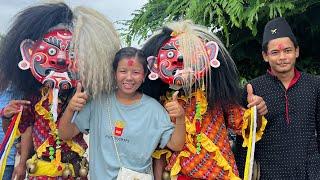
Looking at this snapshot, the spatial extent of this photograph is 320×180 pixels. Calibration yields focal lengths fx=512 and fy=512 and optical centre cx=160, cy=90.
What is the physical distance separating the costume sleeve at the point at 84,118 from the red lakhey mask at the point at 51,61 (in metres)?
0.15

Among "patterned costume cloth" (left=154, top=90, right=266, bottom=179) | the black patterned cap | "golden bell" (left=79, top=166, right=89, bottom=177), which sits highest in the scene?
the black patterned cap

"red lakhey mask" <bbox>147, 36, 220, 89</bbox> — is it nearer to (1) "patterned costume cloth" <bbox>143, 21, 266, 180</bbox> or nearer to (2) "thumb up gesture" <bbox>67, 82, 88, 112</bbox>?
(1) "patterned costume cloth" <bbox>143, 21, 266, 180</bbox>

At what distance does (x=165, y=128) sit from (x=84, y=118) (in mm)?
484

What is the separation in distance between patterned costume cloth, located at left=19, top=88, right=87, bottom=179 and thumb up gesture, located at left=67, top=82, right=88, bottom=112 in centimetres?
24

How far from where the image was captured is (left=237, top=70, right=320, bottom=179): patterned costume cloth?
124 inches

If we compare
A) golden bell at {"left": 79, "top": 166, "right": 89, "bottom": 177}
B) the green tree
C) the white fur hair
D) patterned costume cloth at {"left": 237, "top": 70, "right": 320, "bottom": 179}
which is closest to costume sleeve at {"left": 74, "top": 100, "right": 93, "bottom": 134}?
the white fur hair

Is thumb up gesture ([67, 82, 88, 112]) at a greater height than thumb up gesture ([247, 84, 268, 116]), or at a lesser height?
greater

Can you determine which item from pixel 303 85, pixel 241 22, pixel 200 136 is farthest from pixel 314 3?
pixel 200 136

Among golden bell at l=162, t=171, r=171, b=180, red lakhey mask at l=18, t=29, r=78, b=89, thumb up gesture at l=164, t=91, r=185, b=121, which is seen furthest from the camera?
golden bell at l=162, t=171, r=171, b=180

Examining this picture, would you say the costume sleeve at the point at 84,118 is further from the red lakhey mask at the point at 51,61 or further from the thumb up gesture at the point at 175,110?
the thumb up gesture at the point at 175,110

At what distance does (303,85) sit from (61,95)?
151 cm

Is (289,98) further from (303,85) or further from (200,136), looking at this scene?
(200,136)

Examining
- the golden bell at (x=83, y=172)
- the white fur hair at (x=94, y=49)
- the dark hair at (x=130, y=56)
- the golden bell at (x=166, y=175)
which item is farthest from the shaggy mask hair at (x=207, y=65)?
Result: the golden bell at (x=83, y=172)

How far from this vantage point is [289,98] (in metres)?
3.20
